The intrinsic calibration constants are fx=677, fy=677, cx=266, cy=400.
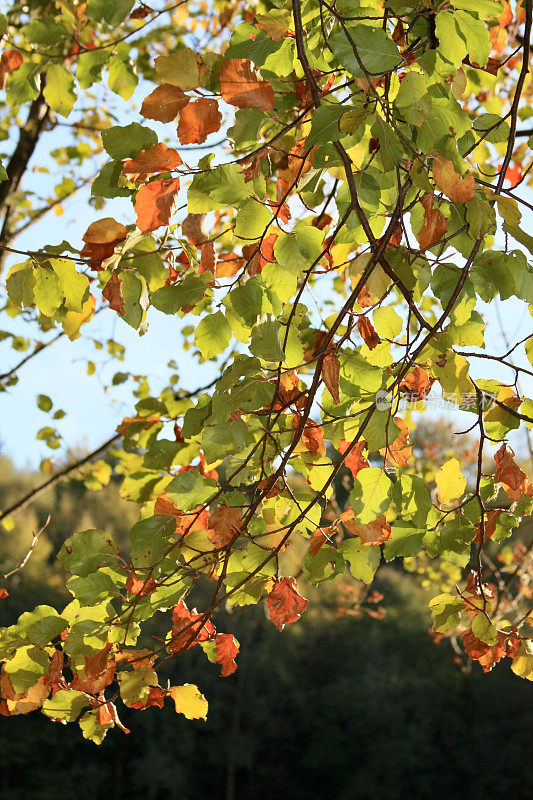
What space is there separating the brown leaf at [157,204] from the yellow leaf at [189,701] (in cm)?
60

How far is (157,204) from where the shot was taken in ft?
2.40

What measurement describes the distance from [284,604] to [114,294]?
442 millimetres

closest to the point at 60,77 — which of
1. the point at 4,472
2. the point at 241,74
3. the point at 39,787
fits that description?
the point at 241,74

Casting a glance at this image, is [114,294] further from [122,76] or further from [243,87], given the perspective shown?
[122,76]

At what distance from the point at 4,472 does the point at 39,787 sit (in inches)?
314

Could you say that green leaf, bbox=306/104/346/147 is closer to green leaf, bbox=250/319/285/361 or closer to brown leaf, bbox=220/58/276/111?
brown leaf, bbox=220/58/276/111

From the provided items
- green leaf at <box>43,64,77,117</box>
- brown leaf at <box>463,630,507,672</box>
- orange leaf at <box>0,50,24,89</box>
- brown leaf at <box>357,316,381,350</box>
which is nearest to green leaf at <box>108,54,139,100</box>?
green leaf at <box>43,64,77,117</box>

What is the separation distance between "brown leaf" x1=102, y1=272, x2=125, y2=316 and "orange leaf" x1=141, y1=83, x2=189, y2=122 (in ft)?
0.59

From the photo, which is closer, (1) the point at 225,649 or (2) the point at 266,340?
(2) the point at 266,340

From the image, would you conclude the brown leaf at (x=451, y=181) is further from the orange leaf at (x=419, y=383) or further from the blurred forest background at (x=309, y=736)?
the blurred forest background at (x=309, y=736)

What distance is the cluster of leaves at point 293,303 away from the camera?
0.70 m

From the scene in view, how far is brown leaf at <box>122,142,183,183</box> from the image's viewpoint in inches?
28.8

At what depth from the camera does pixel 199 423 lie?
101 centimetres

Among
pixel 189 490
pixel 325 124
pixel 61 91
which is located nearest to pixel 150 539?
pixel 189 490
